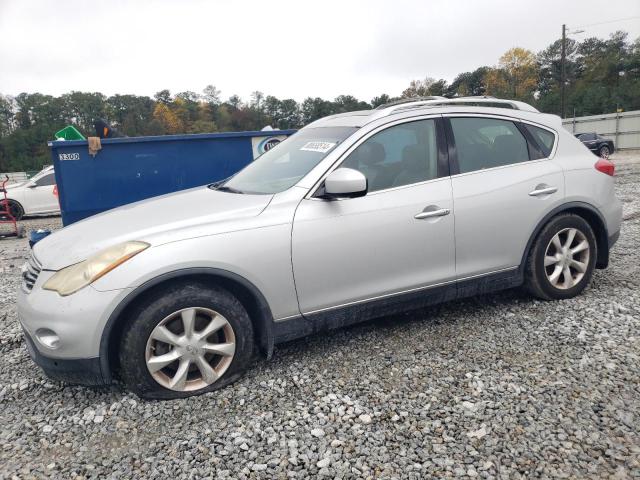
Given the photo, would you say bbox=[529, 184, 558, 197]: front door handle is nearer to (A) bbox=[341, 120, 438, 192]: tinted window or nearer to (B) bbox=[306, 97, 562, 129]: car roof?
(B) bbox=[306, 97, 562, 129]: car roof

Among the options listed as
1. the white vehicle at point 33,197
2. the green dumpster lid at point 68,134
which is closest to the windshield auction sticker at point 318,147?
the green dumpster lid at point 68,134

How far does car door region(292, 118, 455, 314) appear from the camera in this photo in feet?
9.91

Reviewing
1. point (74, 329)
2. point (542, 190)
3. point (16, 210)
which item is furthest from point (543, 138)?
point (16, 210)

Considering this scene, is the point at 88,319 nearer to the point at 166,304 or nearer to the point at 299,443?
the point at 166,304

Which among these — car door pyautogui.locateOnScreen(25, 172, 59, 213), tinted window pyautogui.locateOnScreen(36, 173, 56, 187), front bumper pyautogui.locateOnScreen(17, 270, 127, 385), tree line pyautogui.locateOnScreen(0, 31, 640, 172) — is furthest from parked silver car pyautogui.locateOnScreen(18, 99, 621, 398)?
tree line pyautogui.locateOnScreen(0, 31, 640, 172)

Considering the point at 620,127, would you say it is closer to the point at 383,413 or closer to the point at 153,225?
the point at 383,413

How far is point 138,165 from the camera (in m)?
6.50

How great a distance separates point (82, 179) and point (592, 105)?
6042 centimetres

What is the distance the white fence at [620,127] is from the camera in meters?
31.9

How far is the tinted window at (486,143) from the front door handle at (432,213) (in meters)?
0.40

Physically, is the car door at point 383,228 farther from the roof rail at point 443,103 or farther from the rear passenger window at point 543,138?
the rear passenger window at point 543,138

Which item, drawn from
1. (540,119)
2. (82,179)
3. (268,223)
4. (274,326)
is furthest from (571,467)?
(82,179)

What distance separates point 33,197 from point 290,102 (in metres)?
96.8

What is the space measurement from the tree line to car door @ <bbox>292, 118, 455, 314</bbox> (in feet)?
179
